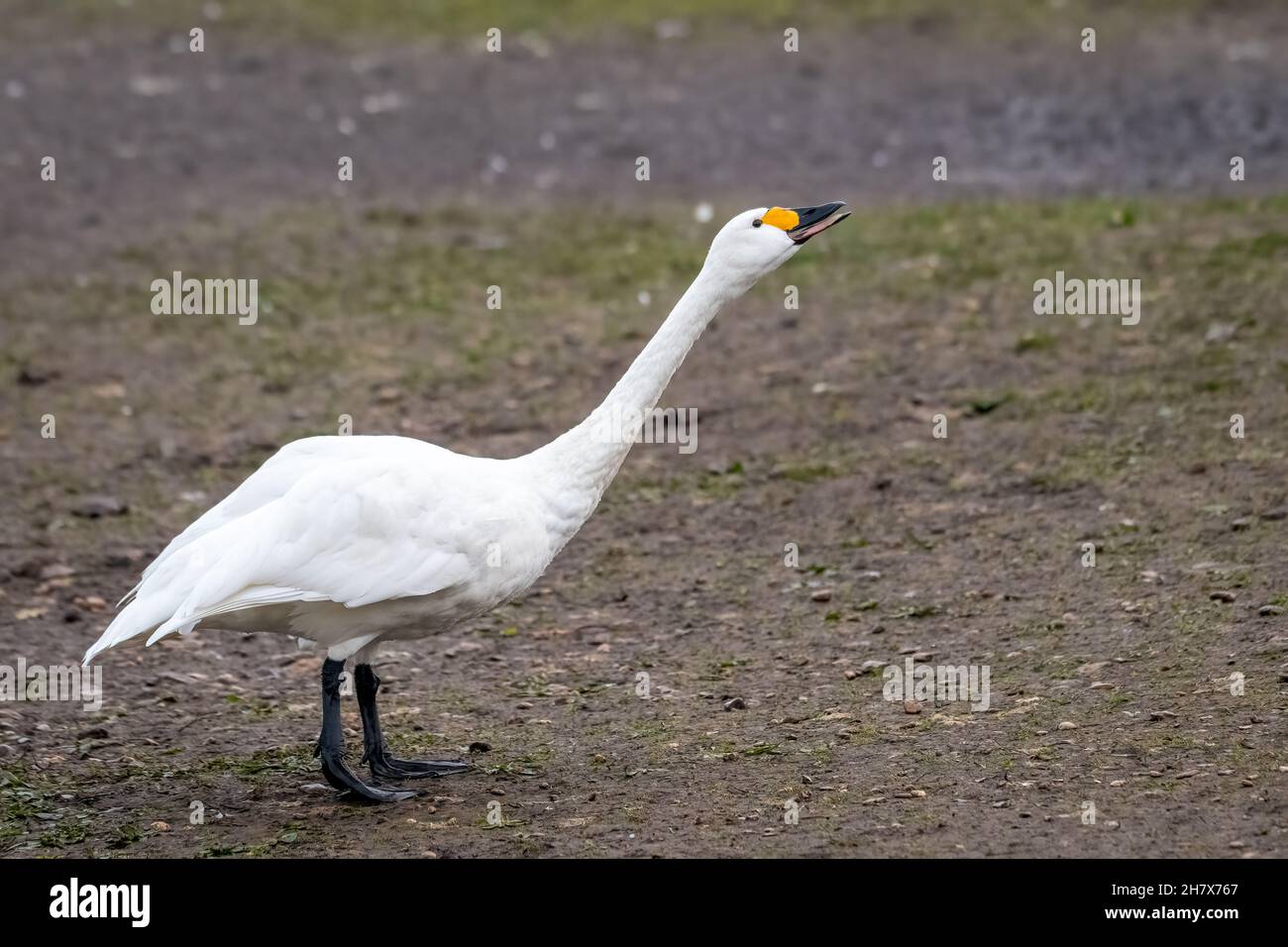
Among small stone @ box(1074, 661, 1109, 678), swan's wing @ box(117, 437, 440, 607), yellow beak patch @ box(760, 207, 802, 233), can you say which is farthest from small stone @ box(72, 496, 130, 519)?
small stone @ box(1074, 661, 1109, 678)

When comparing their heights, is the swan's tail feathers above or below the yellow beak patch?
below

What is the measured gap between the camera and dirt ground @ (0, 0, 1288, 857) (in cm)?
580

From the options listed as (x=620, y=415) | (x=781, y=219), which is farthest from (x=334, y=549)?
(x=781, y=219)

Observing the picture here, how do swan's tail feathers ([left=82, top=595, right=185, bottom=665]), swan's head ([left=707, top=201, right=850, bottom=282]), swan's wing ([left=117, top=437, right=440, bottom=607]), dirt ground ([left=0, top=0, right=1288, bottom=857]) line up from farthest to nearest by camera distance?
swan's head ([left=707, top=201, right=850, bottom=282])
swan's wing ([left=117, top=437, right=440, bottom=607])
dirt ground ([left=0, top=0, right=1288, bottom=857])
swan's tail feathers ([left=82, top=595, right=185, bottom=665])

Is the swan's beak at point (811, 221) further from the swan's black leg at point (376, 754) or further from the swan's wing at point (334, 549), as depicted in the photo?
the swan's black leg at point (376, 754)

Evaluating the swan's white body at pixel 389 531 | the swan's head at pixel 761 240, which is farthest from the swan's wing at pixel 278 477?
the swan's head at pixel 761 240

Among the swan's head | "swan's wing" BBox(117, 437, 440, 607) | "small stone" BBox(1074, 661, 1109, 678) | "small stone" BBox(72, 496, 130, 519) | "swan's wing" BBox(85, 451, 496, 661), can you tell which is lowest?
"small stone" BBox(1074, 661, 1109, 678)

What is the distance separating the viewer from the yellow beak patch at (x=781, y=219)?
6234 mm

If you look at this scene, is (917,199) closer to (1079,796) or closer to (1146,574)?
(1146,574)

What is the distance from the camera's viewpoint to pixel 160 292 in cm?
1195

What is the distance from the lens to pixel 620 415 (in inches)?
243

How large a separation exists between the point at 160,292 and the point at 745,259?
6.93 metres

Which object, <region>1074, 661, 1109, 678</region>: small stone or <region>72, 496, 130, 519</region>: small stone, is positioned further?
<region>72, 496, 130, 519</region>: small stone

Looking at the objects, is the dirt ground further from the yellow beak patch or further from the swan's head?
the yellow beak patch
